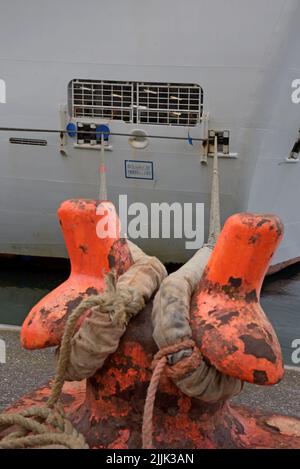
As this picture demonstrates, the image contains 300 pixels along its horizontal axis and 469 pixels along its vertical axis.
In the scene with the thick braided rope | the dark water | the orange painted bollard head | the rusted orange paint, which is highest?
the orange painted bollard head

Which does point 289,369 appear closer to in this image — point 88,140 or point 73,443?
point 73,443

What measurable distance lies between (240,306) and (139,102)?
5360 millimetres

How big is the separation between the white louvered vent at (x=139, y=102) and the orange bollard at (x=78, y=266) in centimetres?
491

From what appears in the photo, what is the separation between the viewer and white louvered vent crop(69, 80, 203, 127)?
677cm

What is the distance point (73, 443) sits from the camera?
5.88 feet

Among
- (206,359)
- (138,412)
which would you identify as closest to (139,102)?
(138,412)

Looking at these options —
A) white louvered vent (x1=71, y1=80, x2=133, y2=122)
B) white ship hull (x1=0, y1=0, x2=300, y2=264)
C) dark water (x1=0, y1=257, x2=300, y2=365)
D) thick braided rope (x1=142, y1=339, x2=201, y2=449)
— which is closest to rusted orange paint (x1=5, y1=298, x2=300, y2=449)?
thick braided rope (x1=142, y1=339, x2=201, y2=449)

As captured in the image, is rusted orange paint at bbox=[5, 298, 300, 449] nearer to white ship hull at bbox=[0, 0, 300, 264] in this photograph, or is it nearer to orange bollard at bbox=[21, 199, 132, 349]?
orange bollard at bbox=[21, 199, 132, 349]

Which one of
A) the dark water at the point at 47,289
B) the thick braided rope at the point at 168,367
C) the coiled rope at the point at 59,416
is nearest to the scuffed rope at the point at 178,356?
the thick braided rope at the point at 168,367

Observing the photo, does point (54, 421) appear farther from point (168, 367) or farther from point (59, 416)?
point (168, 367)

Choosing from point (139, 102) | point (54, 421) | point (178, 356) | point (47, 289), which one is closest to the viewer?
point (178, 356)

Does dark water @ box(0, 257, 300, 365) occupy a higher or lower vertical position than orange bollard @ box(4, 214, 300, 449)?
lower

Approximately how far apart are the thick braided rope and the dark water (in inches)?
200

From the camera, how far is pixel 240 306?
6.15 feet
